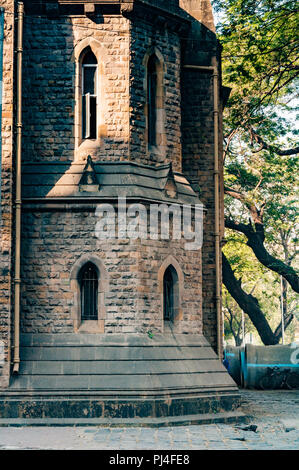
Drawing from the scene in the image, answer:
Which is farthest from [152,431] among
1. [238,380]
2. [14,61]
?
[238,380]

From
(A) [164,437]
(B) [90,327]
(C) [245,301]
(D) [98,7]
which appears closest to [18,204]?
(B) [90,327]

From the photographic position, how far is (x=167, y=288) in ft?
59.4

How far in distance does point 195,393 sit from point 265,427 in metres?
1.84

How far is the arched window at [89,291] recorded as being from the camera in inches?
673

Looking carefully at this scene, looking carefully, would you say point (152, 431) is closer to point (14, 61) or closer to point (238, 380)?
point (14, 61)

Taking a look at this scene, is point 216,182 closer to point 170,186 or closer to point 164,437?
point 170,186

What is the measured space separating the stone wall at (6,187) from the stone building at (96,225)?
0.02m

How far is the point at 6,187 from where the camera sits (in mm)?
16609

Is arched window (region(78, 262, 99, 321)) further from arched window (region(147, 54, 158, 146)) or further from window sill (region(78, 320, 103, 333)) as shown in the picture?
arched window (region(147, 54, 158, 146))

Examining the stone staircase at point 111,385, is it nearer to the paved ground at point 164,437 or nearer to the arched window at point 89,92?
the paved ground at point 164,437

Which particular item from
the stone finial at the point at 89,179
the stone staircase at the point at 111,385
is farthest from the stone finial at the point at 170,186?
the stone staircase at the point at 111,385

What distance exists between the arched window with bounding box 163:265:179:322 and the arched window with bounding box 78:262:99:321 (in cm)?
178

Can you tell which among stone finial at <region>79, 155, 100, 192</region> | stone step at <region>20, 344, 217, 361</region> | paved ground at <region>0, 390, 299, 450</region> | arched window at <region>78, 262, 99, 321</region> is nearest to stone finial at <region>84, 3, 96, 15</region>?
stone finial at <region>79, 155, 100, 192</region>

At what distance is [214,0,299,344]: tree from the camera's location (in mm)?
21469
